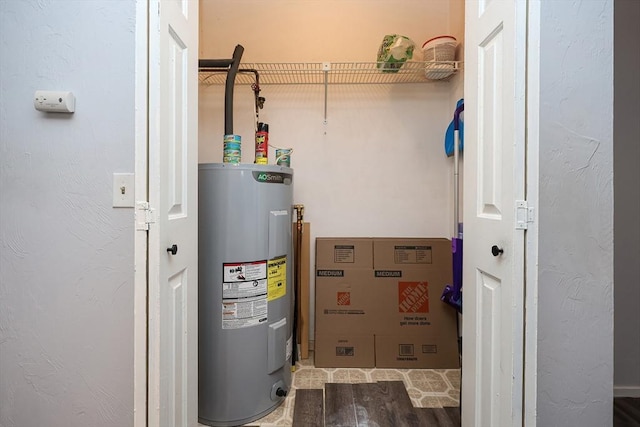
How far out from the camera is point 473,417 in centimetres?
114

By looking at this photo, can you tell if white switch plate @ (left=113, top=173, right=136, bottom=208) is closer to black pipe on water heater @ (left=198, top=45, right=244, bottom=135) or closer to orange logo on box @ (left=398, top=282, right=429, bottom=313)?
black pipe on water heater @ (left=198, top=45, right=244, bottom=135)

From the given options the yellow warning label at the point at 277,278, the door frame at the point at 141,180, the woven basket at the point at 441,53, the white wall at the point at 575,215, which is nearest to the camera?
the door frame at the point at 141,180

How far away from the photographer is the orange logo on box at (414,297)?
2037 millimetres

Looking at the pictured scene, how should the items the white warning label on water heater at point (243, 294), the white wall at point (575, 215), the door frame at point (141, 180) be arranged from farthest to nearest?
the white warning label on water heater at point (243, 294) < the white wall at point (575, 215) < the door frame at point (141, 180)

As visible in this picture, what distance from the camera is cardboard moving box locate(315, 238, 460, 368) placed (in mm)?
2021

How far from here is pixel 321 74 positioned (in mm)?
2176

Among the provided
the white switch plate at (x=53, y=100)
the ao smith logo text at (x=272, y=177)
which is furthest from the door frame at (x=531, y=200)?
the white switch plate at (x=53, y=100)

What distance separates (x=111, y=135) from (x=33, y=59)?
0.33 m

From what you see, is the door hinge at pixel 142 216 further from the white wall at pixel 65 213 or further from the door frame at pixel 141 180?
the white wall at pixel 65 213

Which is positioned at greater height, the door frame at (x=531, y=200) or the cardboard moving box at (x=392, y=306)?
the door frame at (x=531, y=200)

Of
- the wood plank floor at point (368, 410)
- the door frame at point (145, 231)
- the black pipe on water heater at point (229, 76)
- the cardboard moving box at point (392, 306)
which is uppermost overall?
the black pipe on water heater at point (229, 76)

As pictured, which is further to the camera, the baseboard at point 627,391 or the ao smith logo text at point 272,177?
the baseboard at point 627,391

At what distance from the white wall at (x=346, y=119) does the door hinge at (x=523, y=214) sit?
1.40 metres

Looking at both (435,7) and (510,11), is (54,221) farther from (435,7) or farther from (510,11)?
(435,7)
